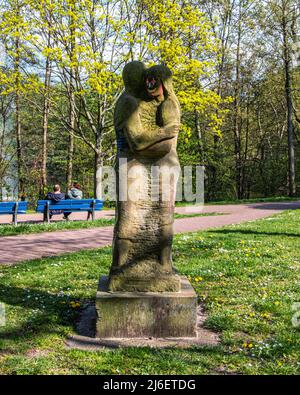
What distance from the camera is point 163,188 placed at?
4.70m

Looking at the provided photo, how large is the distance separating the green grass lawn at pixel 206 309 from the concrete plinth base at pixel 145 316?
0.36 metres

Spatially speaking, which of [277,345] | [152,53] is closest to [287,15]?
[152,53]

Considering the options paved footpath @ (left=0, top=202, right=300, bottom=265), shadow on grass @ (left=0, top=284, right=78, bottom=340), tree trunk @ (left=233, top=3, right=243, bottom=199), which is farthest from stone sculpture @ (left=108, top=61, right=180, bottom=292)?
tree trunk @ (left=233, top=3, right=243, bottom=199)

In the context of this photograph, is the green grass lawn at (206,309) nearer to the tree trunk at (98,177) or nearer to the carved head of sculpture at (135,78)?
the carved head of sculpture at (135,78)

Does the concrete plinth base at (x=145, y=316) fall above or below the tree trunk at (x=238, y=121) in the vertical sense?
below

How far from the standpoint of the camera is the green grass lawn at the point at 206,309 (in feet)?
12.2

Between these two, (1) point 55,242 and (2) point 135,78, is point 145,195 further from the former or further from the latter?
(1) point 55,242

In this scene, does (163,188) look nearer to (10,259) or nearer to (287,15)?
(10,259)

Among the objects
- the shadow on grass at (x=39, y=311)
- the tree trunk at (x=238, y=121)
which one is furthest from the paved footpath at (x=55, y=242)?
the tree trunk at (x=238, y=121)

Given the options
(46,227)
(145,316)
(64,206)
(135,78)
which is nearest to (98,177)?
(64,206)

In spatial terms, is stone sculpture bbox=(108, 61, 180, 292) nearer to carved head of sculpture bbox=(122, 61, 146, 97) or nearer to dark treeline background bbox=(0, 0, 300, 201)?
carved head of sculpture bbox=(122, 61, 146, 97)

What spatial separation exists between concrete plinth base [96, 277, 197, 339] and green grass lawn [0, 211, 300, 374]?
1.19 ft

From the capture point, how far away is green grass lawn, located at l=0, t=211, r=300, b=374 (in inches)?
147
